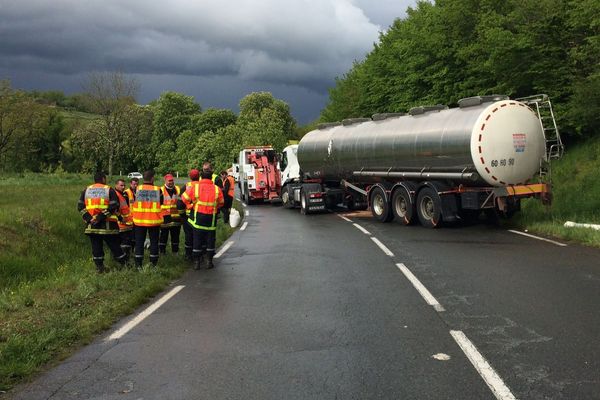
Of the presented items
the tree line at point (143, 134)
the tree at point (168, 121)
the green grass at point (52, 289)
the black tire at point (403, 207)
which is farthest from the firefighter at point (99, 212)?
the tree at point (168, 121)

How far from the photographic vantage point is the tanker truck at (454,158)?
45.3 ft

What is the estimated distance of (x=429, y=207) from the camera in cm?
1579

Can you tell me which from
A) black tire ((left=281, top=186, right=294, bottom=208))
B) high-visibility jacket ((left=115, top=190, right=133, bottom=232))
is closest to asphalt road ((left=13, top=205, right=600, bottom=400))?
high-visibility jacket ((left=115, top=190, right=133, bottom=232))

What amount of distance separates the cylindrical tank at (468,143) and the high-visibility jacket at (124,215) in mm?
8564

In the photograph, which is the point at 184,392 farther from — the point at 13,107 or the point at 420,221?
the point at 13,107

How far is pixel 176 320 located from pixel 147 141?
88417mm

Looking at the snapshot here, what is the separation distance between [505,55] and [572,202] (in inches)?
254

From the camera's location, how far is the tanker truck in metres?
13.8

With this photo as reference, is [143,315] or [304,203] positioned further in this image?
[304,203]

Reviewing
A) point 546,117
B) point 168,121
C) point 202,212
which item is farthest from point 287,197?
point 168,121

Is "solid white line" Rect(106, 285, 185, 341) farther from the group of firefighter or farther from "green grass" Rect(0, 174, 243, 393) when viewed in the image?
the group of firefighter

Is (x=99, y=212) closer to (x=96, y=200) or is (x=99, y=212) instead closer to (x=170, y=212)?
(x=96, y=200)

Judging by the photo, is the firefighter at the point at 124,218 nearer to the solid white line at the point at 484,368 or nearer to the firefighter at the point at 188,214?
the firefighter at the point at 188,214

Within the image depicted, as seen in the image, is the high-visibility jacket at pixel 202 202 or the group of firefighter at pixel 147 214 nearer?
the group of firefighter at pixel 147 214
